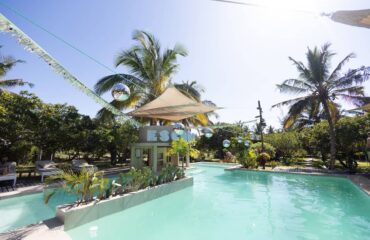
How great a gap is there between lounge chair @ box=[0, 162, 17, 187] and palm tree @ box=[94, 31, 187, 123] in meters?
5.68

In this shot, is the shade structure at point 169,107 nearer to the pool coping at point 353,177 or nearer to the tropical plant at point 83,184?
the tropical plant at point 83,184

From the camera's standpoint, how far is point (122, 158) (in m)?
20.6

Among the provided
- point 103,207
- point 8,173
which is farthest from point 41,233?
point 8,173

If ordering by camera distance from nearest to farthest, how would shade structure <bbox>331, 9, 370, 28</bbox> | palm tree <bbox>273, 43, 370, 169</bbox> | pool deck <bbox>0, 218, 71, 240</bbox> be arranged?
1. shade structure <bbox>331, 9, 370, 28</bbox>
2. pool deck <bbox>0, 218, 71, 240</bbox>
3. palm tree <bbox>273, 43, 370, 169</bbox>

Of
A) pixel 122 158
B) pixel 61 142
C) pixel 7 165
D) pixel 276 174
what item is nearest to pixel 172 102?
pixel 61 142

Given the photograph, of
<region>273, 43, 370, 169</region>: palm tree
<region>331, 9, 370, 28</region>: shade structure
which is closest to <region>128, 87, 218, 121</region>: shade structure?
<region>331, 9, 370, 28</region>: shade structure

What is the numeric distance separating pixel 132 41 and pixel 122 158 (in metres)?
10.7

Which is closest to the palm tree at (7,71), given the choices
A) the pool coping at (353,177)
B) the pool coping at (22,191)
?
the pool coping at (22,191)

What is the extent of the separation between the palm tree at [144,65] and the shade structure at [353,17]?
41.7 feet

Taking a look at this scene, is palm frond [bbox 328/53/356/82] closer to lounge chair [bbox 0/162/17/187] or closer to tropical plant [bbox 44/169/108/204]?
tropical plant [bbox 44/169/108/204]

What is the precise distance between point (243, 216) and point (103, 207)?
13.9 ft

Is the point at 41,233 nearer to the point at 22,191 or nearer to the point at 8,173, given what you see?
the point at 22,191

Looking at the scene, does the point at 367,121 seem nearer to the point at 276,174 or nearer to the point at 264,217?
the point at 276,174

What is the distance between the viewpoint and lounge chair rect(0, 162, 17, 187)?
9.12 m
